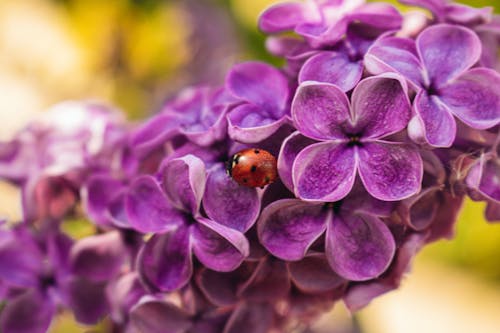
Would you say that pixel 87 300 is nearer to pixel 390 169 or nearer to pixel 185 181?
pixel 185 181

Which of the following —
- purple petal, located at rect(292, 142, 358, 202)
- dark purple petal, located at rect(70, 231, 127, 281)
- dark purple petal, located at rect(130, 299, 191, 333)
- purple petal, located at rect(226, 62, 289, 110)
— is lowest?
dark purple petal, located at rect(130, 299, 191, 333)

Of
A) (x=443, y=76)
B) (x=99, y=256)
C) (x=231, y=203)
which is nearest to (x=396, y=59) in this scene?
(x=443, y=76)

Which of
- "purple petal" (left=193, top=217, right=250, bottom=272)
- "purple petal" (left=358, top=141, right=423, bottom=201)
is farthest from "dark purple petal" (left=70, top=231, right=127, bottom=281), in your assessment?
"purple petal" (left=358, top=141, right=423, bottom=201)

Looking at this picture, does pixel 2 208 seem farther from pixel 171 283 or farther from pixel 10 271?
pixel 171 283

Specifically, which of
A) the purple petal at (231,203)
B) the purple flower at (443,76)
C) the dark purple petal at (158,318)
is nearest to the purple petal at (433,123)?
the purple flower at (443,76)

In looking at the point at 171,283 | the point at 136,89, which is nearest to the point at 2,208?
the point at 136,89

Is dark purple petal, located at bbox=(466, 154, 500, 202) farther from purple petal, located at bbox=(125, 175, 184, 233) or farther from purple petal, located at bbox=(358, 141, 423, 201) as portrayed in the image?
purple petal, located at bbox=(125, 175, 184, 233)

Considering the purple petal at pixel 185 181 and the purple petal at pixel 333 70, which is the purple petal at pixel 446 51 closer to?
the purple petal at pixel 333 70
